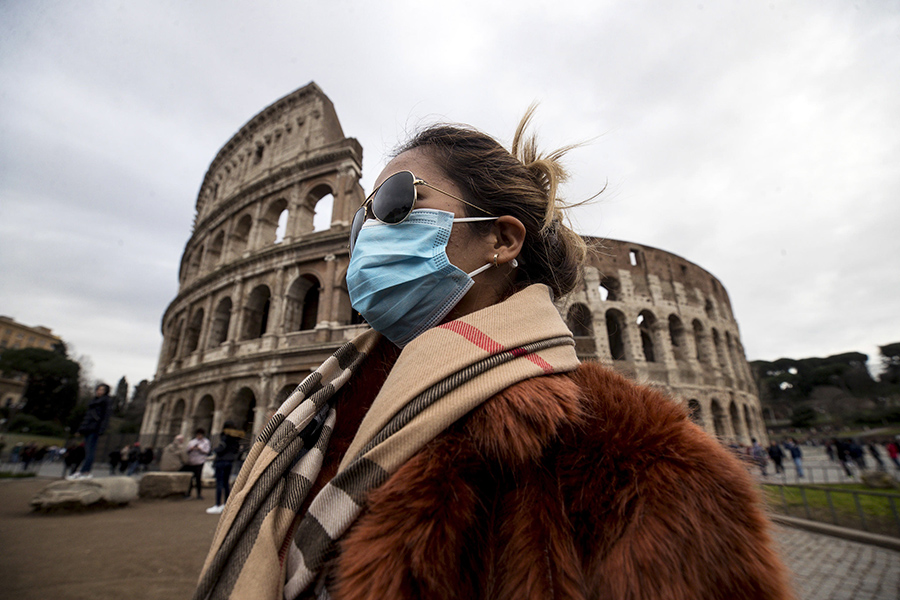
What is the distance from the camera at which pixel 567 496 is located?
0.82 m

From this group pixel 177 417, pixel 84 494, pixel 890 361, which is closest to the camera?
pixel 84 494

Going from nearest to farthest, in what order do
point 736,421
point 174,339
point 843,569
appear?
point 843,569 → point 174,339 → point 736,421

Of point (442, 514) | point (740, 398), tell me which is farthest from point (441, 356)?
point (740, 398)

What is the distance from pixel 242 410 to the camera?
571 inches

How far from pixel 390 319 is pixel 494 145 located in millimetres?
874

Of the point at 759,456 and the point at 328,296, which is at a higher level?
the point at 328,296

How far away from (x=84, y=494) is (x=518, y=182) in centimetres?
851

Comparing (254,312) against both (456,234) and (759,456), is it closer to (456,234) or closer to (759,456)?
(456,234)

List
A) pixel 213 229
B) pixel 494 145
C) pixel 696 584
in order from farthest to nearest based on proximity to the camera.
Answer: pixel 213 229
pixel 494 145
pixel 696 584

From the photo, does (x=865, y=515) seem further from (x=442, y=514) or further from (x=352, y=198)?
(x=352, y=198)

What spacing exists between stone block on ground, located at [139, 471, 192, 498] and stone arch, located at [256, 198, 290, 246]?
10.9 m

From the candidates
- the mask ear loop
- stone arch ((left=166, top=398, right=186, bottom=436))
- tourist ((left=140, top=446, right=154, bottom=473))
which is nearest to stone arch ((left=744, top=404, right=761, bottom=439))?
the mask ear loop

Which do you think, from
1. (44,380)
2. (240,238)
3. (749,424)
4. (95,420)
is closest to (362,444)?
(95,420)

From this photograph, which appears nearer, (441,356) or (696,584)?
(696,584)
